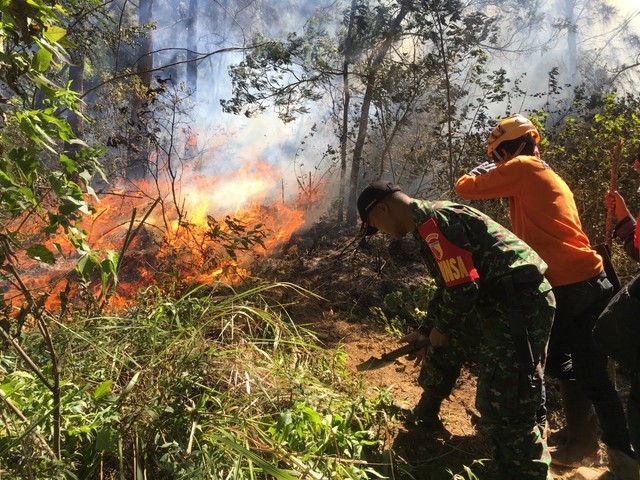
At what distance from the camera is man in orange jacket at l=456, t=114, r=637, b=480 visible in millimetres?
2607

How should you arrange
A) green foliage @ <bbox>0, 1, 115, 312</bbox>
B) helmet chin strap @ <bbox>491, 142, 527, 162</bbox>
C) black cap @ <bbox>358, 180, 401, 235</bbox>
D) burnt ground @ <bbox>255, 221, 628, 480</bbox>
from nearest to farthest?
green foliage @ <bbox>0, 1, 115, 312</bbox>, black cap @ <bbox>358, 180, 401, 235</bbox>, burnt ground @ <bbox>255, 221, 628, 480</bbox>, helmet chin strap @ <bbox>491, 142, 527, 162</bbox>

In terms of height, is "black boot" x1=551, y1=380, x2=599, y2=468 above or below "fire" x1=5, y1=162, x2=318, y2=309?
below

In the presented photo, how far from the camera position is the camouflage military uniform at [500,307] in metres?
2.25

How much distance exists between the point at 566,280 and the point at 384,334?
2.33 m

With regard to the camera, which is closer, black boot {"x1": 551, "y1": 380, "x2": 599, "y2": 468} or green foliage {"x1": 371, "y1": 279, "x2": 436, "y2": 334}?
black boot {"x1": 551, "y1": 380, "x2": 599, "y2": 468}

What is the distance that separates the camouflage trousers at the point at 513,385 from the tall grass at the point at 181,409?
2.23ft

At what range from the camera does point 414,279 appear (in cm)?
655

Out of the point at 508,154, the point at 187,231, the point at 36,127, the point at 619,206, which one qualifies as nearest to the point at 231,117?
the point at 187,231

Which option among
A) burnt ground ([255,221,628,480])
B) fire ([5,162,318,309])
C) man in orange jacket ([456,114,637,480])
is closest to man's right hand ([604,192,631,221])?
man in orange jacket ([456,114,637,480])

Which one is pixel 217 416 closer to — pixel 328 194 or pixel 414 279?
pixel 414 279

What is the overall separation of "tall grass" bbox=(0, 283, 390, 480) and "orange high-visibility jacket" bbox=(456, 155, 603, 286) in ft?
4.50

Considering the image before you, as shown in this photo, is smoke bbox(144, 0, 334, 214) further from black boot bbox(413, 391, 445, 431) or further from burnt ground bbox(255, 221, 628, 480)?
black boot bbox(413, 391, 445, 431)

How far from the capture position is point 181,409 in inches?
88.0

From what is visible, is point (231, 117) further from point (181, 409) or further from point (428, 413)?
point (181, 409)
